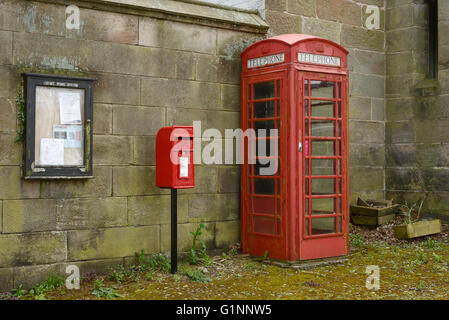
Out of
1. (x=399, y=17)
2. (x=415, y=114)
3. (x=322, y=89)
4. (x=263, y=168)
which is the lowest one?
(x=263, y=168)

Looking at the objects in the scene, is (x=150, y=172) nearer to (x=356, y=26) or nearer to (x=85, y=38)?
(x=85, y=38)

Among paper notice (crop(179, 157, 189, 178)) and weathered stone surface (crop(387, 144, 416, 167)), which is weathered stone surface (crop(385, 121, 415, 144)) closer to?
weathered stone surface (crop(387, 144, 416, 167))

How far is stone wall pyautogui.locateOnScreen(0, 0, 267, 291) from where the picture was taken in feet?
17.5

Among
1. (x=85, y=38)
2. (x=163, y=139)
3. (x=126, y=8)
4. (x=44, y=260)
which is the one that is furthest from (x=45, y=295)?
(x=126, y=8)

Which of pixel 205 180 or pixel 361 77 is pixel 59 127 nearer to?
pixel 205 180

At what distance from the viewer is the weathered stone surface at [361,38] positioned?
8.34 metres

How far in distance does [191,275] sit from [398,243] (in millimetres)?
3342

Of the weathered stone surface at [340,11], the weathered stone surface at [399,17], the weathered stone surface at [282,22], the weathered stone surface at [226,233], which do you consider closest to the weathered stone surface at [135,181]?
the weathered stone surface at [226,233]

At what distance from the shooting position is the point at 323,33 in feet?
26.5

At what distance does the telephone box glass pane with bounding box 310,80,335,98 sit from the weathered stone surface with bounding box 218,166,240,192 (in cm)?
141

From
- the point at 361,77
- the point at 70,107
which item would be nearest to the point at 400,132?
the point at 361,77

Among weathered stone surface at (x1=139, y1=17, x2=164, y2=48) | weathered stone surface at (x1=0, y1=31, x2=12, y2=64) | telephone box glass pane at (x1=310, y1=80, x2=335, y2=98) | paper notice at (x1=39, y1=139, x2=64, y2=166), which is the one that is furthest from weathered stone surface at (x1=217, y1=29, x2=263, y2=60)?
weathered stone surface at (x1=0, y1=31, x2=12, y2=64)

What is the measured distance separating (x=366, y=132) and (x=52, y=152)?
5.16 meters

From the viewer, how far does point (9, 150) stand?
208 inches
